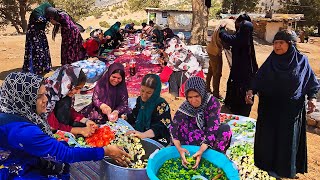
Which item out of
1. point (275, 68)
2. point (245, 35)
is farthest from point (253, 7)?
point (275, 68)

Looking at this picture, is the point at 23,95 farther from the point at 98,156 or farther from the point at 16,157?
the point at 98,156

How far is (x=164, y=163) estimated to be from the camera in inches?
96.7

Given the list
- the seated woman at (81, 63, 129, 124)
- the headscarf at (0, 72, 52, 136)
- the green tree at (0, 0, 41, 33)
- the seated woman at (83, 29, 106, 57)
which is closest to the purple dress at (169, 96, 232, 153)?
the seated woman at (81, 63, 129, 124)

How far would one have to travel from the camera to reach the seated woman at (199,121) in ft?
8.91

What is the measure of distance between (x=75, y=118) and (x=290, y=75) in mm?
1975

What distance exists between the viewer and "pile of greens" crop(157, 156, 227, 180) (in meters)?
2.33

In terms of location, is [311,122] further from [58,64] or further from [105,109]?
[58,64]

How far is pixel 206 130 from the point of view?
280 cm

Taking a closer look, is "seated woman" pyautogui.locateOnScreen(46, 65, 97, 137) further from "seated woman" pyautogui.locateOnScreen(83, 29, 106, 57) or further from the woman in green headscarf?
the woman in green headscarf

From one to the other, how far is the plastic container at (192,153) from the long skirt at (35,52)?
464 centimetres

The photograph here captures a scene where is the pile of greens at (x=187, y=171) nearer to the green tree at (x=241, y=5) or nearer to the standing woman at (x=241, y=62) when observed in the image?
the standing woman at (x=241, y=62)

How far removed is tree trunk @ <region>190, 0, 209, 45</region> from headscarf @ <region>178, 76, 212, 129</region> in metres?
9.94

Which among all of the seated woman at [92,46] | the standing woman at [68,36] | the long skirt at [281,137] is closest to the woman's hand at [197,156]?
the long skirt at [281,137]

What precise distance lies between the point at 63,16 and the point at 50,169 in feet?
15.2
